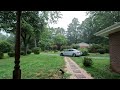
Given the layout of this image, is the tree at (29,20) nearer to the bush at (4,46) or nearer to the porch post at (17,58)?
the bush at (4,46)

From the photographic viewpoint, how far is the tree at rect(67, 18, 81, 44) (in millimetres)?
58344

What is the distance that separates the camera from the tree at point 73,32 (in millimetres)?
58344

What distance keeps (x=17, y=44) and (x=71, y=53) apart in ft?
60.7

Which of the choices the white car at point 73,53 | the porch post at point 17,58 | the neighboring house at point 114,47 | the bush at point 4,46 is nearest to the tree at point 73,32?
the bush at point 4,46

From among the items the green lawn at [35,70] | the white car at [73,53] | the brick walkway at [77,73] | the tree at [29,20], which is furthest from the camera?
the white car at [73,53]

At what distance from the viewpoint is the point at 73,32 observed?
63.6 m

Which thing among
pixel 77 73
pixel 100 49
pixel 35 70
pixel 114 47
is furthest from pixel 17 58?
pixel 100 49

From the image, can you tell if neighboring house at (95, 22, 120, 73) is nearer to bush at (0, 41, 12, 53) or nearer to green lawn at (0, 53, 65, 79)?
green lawn at (0, 53, 65, 79)

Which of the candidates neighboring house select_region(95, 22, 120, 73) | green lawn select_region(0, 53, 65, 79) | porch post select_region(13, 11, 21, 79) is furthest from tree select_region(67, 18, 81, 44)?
porch post select_region(13, 11, 21, 79)

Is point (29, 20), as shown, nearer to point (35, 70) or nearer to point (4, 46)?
point (4, 46)

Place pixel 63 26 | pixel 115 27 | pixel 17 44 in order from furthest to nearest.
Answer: pixel 63 26
pixel 115 27
pixel 17 44
